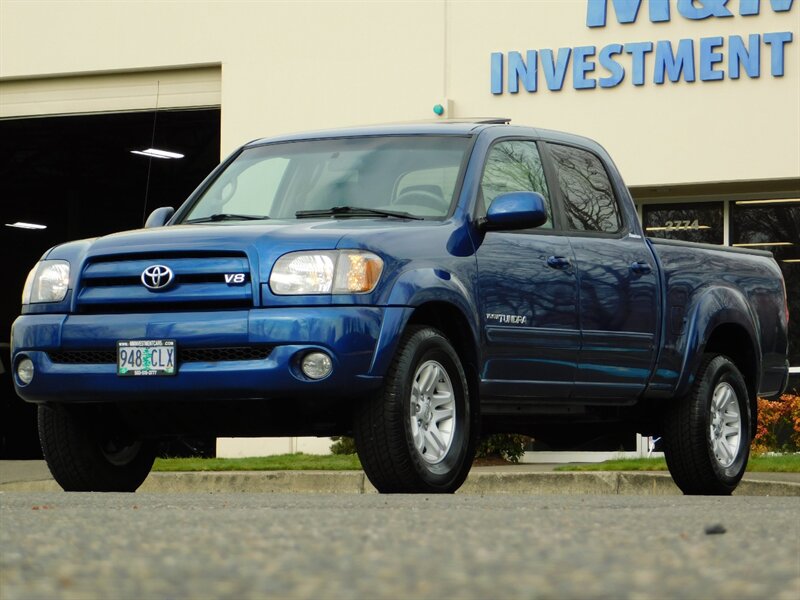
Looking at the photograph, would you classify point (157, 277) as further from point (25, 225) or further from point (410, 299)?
point (25, 225)

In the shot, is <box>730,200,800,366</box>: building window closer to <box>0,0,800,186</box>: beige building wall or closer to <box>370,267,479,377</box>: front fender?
<box>0,0,800,186</box>: beige building wall

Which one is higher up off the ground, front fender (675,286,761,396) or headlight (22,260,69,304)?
headlight (22,260,69,304)

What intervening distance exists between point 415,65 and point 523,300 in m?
10.9

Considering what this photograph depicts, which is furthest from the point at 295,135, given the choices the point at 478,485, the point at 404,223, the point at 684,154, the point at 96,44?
the point at 96,44

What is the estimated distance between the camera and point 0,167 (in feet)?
94.3

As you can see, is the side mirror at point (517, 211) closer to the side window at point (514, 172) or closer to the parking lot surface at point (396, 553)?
the side window at point (514, 172)

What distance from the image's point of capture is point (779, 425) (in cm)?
1717

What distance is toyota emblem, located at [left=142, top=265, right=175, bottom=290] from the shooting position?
782 cm

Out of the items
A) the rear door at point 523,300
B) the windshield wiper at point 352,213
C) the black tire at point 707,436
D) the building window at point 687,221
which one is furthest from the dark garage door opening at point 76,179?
the windshield wiper at point 352,213

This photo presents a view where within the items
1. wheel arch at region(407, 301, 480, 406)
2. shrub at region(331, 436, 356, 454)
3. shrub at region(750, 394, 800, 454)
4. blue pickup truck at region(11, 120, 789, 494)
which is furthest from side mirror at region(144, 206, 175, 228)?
shrub at region(750, 394, 800, 454)

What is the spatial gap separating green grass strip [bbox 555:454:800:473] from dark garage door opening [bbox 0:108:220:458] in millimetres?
8747

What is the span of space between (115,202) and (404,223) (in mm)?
27022

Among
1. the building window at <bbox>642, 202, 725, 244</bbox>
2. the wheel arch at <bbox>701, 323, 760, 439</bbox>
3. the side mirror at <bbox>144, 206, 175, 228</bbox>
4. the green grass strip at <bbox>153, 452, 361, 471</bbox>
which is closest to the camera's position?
the side mirror at <bbox>144, 206, 175, 228</bbox>

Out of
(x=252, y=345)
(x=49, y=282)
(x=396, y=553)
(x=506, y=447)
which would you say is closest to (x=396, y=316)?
(x=252, y=345)
